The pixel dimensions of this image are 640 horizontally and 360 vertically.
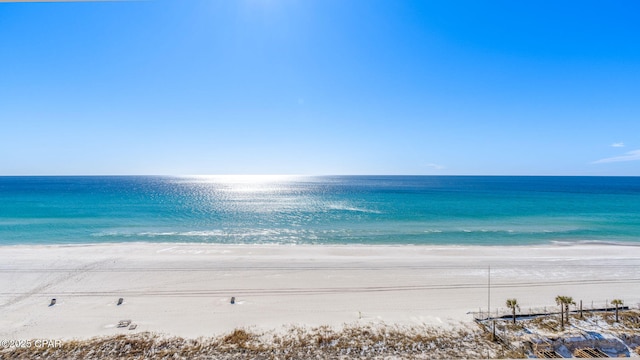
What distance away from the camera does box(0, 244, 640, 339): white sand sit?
1686 centimetres

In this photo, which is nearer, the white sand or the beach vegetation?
the beach vegetation

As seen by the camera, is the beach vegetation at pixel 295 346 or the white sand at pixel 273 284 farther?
the white sand at pixel 273 284

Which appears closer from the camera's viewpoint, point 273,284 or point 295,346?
point 295,346

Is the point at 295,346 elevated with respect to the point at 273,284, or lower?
lower

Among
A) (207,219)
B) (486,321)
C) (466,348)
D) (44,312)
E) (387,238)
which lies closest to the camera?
(466,348)

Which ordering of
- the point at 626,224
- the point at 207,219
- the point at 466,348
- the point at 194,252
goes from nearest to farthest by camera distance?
the point at 466,348
the point at 194,252
the point at 626,224
the point at 207,219

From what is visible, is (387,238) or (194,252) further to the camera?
(387,238)

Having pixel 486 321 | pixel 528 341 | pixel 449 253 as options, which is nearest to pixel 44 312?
pixel 486 321

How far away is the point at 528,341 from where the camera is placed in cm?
1434

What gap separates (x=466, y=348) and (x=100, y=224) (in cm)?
5332

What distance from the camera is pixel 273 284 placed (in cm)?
2191

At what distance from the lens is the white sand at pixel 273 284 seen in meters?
16.9

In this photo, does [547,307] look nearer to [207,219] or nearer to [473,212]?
[473,212]

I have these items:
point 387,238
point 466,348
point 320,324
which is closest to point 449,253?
point 387,238
